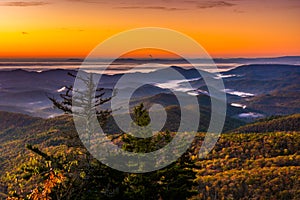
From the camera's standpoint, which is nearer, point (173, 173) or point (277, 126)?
point (173, 173)

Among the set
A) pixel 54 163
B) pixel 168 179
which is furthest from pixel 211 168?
pixel 54 163

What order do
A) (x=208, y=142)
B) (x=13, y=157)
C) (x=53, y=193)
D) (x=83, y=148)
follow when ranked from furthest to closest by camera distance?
(x=13, y=157) → (x=208, y=142) → (x=83, y=148) → (x=53, y=193)

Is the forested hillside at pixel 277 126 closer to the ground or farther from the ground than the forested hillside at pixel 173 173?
closer to the ground

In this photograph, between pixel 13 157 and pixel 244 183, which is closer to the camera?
pixel 244 183

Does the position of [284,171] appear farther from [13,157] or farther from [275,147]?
[13,157]

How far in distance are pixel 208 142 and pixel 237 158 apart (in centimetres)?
2204

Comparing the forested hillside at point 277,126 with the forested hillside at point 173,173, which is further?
the forested hillside at point 277,126

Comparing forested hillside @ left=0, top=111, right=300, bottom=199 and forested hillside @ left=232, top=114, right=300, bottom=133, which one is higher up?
forested hillside @ left=0, top=111, right=300, bottom=199

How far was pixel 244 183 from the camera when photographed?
51531 mm

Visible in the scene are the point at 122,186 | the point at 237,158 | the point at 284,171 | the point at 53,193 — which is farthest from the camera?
the point at 237,158

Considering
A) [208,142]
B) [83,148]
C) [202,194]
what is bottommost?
[208,142]

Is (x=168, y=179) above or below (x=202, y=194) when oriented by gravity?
above

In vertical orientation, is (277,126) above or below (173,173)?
below

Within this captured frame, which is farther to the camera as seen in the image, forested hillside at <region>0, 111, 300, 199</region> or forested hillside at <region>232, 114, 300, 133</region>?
forested hillside at <region>232, 114, 300, 133</region>
